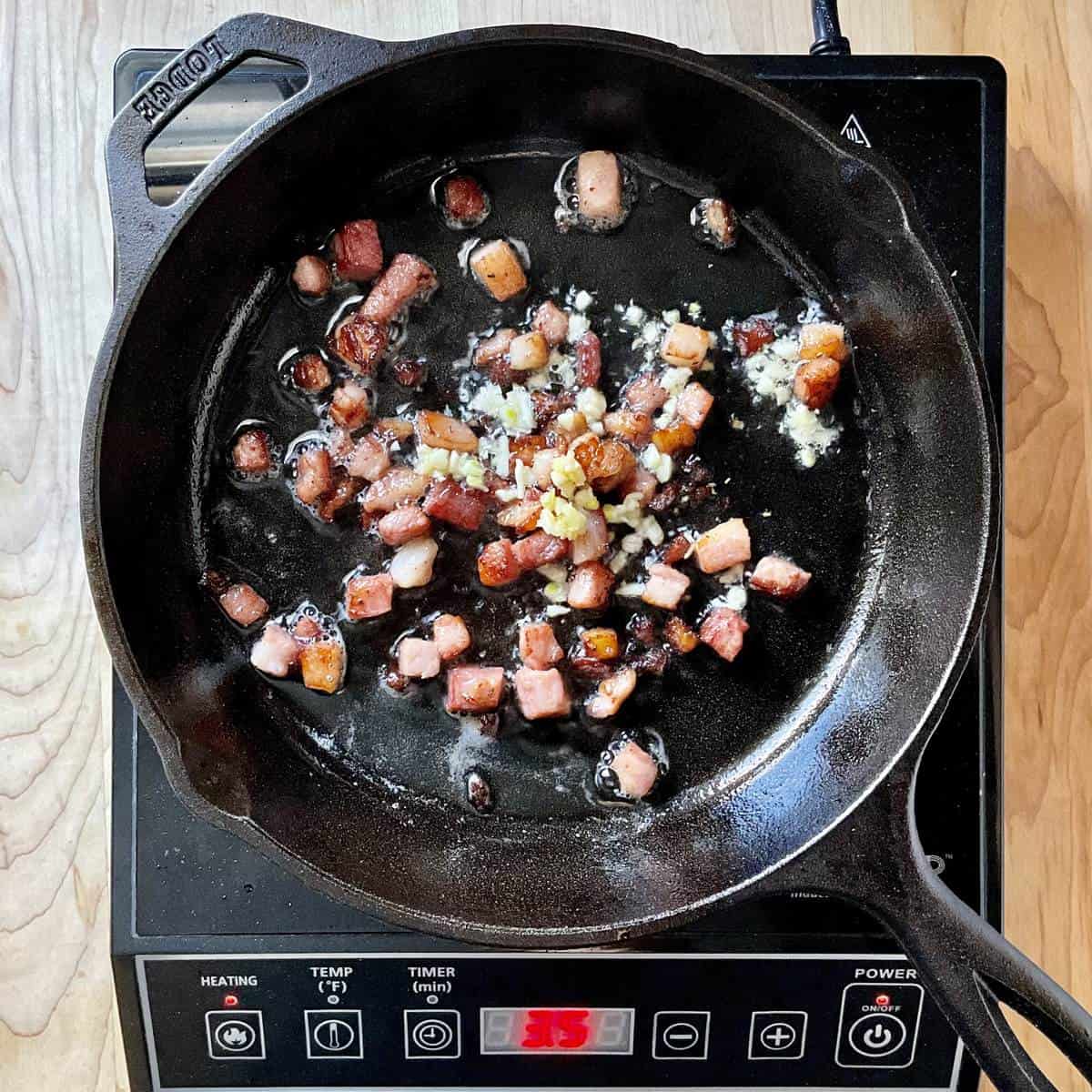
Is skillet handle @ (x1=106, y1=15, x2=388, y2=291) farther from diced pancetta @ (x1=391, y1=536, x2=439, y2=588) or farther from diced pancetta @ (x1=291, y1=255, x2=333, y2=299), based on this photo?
diced pancetta @ (x1=391, y1=536, x2=439, y2=588)

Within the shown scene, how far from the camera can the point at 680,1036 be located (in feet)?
3.62

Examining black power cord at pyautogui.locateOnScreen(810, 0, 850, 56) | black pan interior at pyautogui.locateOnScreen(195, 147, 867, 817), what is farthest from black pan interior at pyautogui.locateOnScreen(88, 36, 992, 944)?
black power cord at pyautogui.locateOnScreen(810, 0, 850, 56)

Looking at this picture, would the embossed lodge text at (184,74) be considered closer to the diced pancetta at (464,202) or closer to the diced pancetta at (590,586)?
the diced pancetta at (464,202)

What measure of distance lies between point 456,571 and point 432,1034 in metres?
0.44

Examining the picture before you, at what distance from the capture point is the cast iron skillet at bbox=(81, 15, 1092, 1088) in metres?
0.93

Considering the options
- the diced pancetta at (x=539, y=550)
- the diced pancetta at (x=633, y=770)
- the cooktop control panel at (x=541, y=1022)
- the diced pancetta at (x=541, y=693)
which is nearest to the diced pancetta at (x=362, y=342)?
the diced pancetta at (x=539, y=550)

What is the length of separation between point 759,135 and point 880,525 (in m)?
0.39

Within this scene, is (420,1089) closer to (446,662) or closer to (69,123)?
(446,662)

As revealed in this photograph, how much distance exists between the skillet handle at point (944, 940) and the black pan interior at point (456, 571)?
12 centimetres

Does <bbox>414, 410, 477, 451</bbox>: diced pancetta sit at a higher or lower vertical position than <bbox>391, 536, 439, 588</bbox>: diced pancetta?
higher

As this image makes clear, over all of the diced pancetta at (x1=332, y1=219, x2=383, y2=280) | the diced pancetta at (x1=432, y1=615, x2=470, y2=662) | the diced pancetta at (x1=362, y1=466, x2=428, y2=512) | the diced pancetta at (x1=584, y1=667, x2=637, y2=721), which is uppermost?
the diced pancetta at (x1=332, y1=219, x2=383, y2=280)

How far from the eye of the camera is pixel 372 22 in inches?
45.8

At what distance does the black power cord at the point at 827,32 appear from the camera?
1.08 metres

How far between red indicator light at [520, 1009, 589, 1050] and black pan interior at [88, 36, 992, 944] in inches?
5.0
